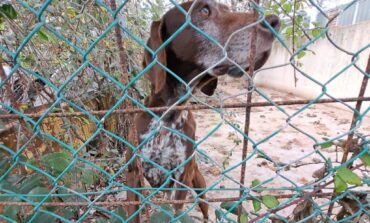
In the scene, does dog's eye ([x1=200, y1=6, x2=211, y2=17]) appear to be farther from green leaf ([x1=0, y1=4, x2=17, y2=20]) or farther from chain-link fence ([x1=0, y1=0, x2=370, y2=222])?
green leaf ([x1=0, y1=4, x2=17, y2=20])

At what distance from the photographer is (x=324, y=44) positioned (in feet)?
23.2

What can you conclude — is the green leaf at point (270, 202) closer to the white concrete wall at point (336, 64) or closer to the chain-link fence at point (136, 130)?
the chain-link fence at point (136, 130)

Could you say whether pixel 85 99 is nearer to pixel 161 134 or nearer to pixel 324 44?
pixel 161 134

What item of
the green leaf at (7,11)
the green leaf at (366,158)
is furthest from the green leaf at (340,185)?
the green leaf at (7,11)

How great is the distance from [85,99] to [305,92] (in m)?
6.42

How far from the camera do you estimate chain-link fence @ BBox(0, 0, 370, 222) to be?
93cm

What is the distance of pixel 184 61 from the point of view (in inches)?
80.0

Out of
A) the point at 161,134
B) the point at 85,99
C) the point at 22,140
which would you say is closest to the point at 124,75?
the point at 22,140

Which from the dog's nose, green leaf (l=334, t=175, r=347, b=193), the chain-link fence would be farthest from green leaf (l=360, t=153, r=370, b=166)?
the dog's nose

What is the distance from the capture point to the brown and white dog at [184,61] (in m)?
1.66

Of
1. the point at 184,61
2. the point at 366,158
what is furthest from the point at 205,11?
the point at 366,158

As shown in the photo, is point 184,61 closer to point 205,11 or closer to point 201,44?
point 201,44

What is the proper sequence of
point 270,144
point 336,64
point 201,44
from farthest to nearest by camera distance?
point 336,64
point 270,144
point 201,44

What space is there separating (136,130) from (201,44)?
3.05 feet
